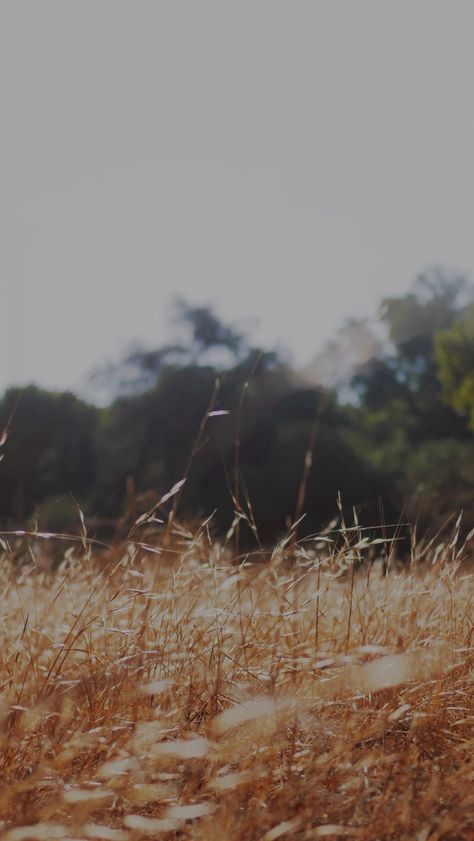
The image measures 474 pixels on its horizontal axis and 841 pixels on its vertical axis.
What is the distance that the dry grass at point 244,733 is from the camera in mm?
1461

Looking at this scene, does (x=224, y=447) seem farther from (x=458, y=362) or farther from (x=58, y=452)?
(x=458, y=362)

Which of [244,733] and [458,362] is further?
[458,362]

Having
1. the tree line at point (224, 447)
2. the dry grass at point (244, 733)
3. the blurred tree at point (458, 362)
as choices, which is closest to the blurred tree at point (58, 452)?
the tree line at point (224, 447)

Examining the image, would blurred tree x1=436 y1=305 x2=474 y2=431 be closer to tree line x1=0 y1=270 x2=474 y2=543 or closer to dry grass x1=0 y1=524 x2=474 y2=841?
tree line x1=0 y1=270 x2=474 y2=543

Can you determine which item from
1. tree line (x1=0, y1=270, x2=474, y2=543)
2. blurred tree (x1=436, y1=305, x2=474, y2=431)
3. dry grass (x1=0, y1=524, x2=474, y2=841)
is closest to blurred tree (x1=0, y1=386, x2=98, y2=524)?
tree line (x1=0, y1=270, x2=474, y2=543)

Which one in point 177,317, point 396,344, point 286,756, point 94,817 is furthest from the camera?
point 396,344

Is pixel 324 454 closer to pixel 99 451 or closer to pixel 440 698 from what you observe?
pixel 99 451

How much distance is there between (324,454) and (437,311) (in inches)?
450

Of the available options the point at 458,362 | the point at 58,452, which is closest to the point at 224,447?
the point at 58,452

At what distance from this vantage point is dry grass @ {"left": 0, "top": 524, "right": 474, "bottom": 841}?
1.46 metres

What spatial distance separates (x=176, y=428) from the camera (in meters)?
15.2

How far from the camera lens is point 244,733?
5.86 feet

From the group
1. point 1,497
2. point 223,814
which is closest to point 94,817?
point 223,814

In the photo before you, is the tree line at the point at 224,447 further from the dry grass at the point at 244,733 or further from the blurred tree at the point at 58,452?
the dry grass at the point at 244,733
